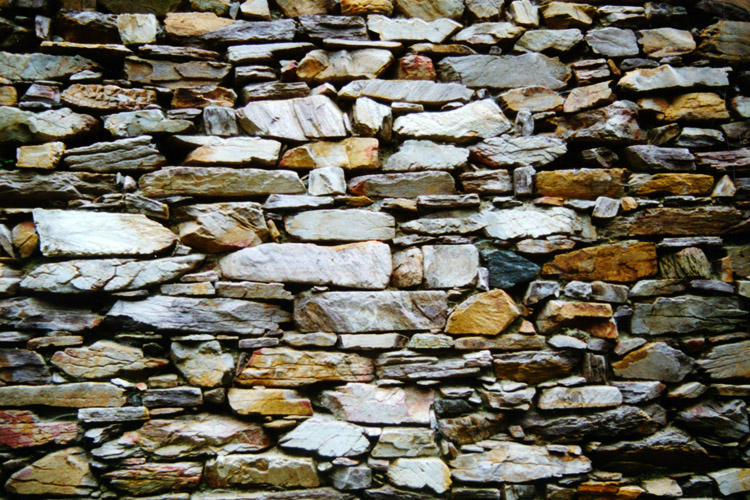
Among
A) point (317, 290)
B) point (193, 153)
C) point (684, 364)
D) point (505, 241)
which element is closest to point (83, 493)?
point (317, 290)

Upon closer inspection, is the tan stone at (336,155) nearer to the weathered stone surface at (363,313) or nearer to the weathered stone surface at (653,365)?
the weathered stone surface at (363,313)

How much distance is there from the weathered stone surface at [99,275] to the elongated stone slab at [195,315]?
0.09 m

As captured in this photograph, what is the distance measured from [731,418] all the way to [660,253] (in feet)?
2.75

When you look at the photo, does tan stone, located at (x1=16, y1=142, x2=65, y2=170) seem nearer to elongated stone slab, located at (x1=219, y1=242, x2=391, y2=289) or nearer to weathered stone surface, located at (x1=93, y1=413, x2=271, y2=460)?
elongated stone slab, located at (x1=219, y1=242, x2=391, y2=289)

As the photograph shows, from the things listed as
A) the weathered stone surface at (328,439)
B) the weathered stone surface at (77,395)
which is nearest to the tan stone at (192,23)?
the weathered stone surface at (77,395)

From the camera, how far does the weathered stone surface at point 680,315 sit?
2029mm

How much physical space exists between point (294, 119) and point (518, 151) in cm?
113

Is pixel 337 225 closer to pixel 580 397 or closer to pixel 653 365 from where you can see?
pixel 580 397

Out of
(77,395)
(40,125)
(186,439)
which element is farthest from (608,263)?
(40,125)

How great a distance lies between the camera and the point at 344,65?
2.12 m

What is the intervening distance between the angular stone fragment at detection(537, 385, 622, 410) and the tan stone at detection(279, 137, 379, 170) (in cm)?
136

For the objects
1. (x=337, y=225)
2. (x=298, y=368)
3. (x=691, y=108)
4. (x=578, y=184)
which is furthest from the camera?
(x=691, y=108)

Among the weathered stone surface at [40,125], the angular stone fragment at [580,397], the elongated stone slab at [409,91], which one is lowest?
the angular stone fragment at [580,397]

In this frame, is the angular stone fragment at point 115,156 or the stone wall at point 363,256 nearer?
the stone wall at point 363,256
